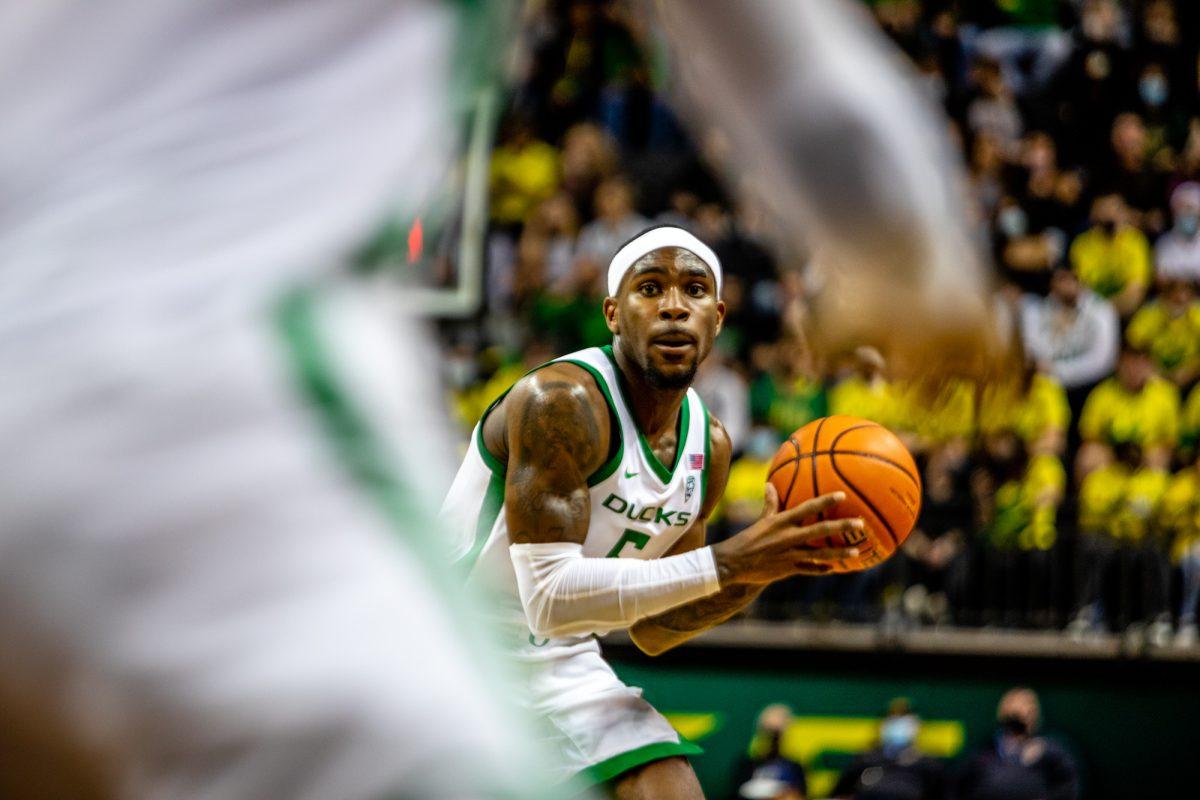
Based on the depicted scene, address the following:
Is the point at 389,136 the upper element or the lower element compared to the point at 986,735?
upper

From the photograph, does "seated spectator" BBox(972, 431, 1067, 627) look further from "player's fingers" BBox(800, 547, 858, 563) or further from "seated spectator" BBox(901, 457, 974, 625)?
"player's fingers" BBox(800, 547, 858, 563)

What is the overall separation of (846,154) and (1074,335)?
12.3m

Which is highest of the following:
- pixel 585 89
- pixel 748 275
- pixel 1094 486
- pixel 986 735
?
pixel 585 89

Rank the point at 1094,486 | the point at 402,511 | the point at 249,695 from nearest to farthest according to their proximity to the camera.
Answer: the point at 249,695 → the point at 402,511 → the point at 1094,486

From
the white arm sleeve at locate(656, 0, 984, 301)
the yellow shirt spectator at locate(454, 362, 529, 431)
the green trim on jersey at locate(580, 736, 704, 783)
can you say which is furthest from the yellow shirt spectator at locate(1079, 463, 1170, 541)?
the white arm sleeve at locate(656, 0, 984, 301)

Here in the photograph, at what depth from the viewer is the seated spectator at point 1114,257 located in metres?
13.6

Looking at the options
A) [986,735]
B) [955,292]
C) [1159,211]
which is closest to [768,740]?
[986,735]

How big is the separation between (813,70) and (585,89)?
1494 centimetres

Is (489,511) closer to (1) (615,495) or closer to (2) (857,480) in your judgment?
(1) (615,495)

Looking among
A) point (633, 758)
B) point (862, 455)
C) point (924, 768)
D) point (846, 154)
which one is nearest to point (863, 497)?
point (862, 455)

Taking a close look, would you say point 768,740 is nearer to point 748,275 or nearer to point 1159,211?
point 748,275

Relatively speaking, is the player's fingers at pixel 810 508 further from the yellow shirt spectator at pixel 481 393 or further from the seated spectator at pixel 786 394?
the yellow shirt spectator at pixel 481 393

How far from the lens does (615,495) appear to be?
16.2 feet

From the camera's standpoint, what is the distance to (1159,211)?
567 inches
